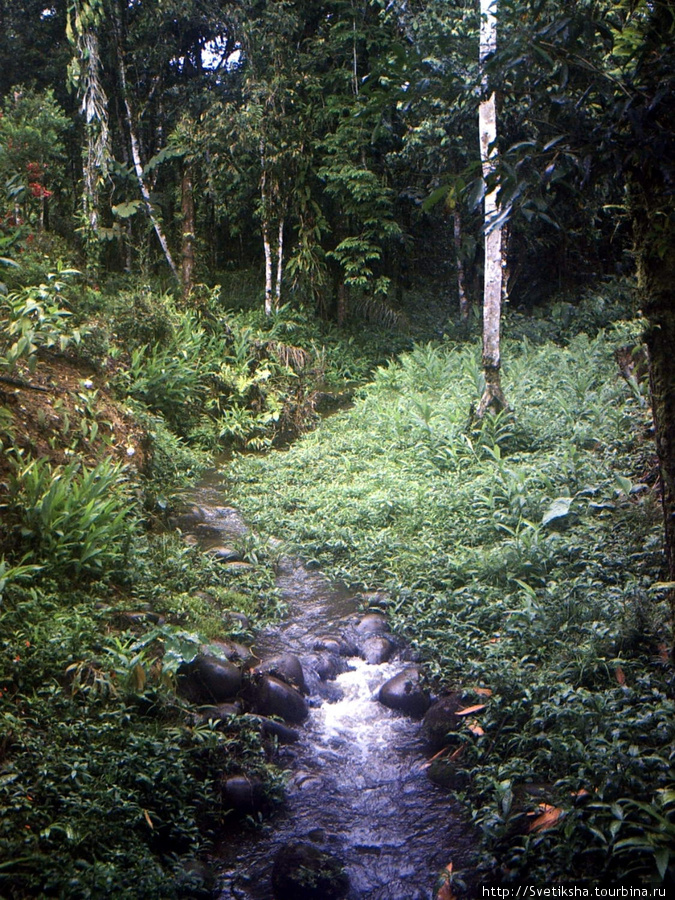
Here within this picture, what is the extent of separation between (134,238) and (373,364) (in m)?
6.25

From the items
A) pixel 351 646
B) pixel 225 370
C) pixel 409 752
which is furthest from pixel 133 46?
pixel 409 752

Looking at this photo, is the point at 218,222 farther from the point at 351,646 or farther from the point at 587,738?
the point at 587,738

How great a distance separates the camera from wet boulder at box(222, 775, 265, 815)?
4027 millimetres

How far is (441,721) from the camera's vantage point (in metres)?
4.73

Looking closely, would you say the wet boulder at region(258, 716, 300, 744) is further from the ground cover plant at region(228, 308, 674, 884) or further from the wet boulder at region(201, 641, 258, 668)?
the ground cover plant at region(228, 308, 674, 884)

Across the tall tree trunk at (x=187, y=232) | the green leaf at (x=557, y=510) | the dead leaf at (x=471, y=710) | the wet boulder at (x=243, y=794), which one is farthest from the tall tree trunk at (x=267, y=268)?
the wet boulder at (x=243, y=794)

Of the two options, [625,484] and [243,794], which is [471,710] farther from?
[625,484]

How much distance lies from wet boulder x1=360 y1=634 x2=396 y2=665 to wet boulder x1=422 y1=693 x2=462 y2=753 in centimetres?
88

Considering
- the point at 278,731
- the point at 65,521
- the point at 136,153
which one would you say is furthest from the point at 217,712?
the point at 136,153

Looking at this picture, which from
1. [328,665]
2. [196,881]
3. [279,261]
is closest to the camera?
[196,881]

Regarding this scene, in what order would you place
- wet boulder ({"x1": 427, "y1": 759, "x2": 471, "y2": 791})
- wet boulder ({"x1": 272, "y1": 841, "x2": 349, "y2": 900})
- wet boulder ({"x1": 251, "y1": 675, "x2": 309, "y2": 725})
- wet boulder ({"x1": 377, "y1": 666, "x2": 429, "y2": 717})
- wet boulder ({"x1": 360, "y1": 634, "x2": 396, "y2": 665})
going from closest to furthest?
wet boulder ({"x1": 272, "y1": 841, "x2": 349, "y2": 900})
wet boulder ({"x1": 427, "y1": 759, "x2": 471, "y2": 791})
wet boulder ({"x1": 251, "y1": 675, "x2": 309, "y2": 725})
wet boulder ({"x1": 377, "y1": 666, "x2": 429, "y2": 717})
wet boulder ({"x1": 360, "y1": 634, "x2": 396, "y2": 665})

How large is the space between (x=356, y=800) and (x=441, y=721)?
31.4 inches

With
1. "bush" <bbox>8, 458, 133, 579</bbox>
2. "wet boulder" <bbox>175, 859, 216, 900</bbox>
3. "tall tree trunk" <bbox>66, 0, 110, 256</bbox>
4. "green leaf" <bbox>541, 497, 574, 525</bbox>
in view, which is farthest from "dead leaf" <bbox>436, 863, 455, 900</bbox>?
"tall tree trunk" <bbox>66, 0, 110, 256</bbox>

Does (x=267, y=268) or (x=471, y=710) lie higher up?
(x=267, y=268)
